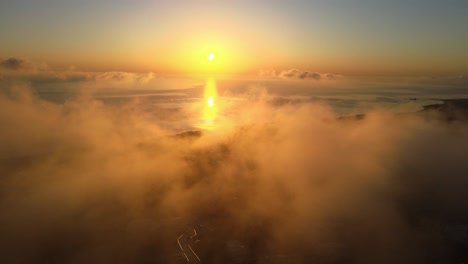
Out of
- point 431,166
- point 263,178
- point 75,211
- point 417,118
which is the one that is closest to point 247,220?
point 263,178

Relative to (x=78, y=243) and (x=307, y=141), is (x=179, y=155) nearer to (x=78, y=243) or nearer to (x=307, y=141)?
(x=307, y=141)

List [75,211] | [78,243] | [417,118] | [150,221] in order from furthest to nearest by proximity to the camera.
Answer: [417,118] < [75,211] < [150,221] < [78,243]

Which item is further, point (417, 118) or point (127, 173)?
point (417, 118)

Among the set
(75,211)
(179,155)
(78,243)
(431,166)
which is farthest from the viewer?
(179,155)

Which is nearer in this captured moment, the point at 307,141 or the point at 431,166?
the point at 431,166

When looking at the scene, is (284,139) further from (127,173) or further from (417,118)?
(417,118)

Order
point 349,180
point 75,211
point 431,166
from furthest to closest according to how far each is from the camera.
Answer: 1. point 431,166
2. point 349,180
3. point 75,211

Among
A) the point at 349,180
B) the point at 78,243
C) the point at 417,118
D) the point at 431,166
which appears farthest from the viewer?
the point at 417,118

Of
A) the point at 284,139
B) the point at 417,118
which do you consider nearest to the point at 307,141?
the point at 284,139
